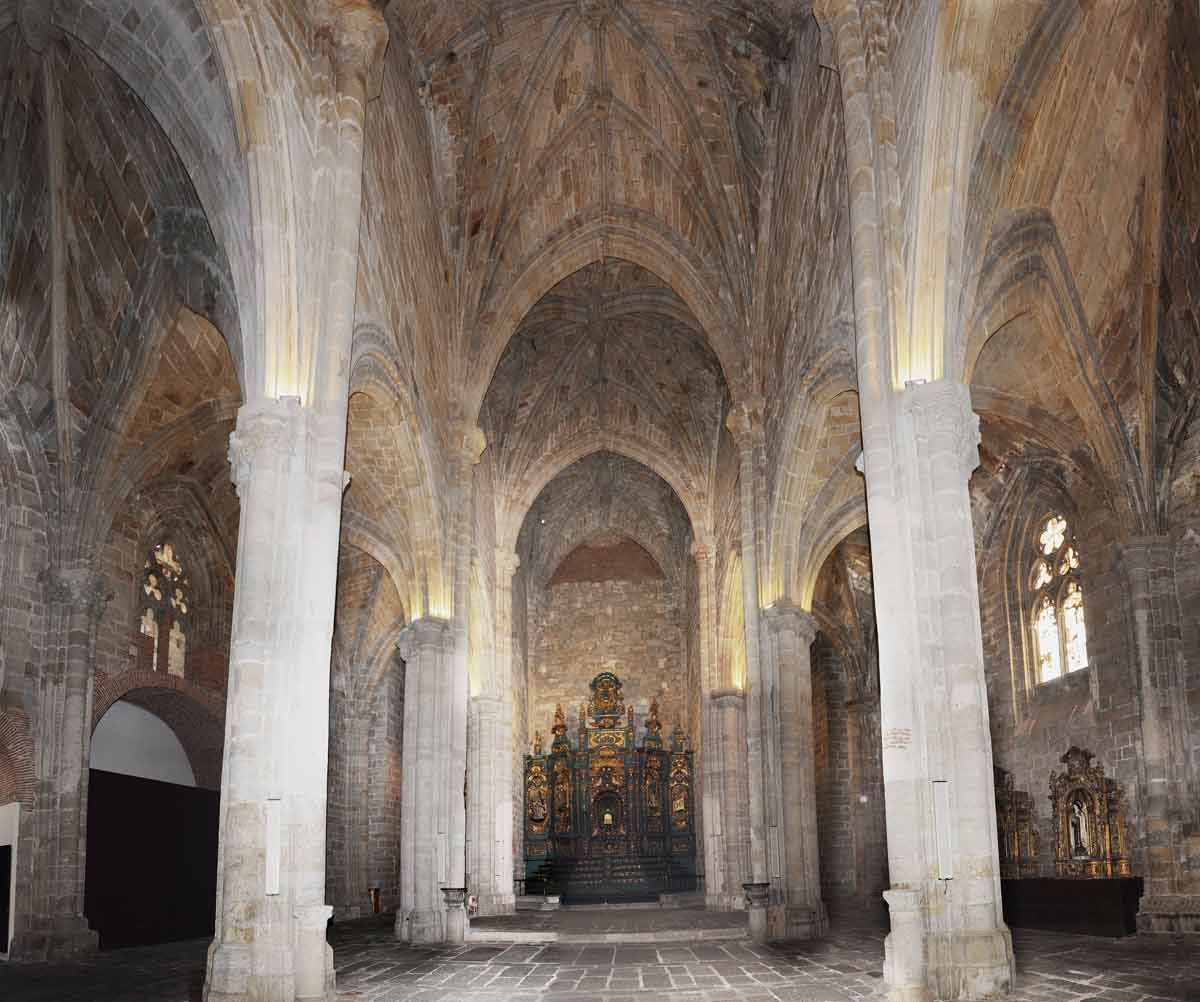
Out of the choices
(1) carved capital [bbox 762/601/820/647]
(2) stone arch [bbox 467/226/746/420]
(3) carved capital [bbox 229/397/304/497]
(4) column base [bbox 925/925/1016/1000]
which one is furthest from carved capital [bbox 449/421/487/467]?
(4) column base [bbox 925/925/1016/1000]

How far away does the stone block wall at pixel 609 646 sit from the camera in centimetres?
3338

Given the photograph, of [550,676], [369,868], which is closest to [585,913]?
[369,868]

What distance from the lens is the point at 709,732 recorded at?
26.5 m

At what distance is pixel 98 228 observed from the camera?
15.7 m

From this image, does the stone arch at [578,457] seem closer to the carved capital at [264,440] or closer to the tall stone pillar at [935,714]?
the carved capital at [264,440]

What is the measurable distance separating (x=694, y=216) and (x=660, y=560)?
50.0 ft

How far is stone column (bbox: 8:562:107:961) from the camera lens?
15.0m

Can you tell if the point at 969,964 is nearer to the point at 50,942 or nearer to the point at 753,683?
the point at 753,683

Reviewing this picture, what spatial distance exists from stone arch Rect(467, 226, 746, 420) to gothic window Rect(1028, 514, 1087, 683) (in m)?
5.90

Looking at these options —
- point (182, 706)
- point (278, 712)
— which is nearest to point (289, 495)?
point (278, 712)

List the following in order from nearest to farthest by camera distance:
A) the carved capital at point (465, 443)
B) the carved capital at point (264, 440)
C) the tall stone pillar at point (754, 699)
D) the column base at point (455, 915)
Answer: the carved capital at point (264, 440) → the tall stone pillar at point (754, 699) → the column base at point (455, 915) → the carved capital at point (465, 443)

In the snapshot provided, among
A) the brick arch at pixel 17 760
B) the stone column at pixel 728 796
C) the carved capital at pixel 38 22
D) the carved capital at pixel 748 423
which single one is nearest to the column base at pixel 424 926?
the brick arch at pixel 17 760

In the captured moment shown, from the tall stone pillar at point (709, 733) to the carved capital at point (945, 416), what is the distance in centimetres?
1566

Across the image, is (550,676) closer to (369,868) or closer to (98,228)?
(369,868)
